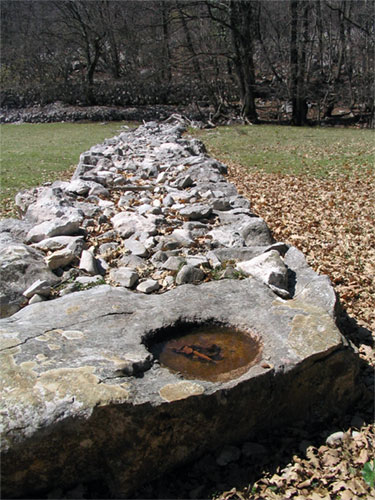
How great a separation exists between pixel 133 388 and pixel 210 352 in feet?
2.39

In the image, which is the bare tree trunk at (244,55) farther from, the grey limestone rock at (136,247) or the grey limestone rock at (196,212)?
the grey limestone rock at (136,247)

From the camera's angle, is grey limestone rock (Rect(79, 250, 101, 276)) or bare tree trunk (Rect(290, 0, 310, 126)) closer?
grey limestone rock (Rect(79, 250, 101, 276))

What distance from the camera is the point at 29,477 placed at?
8.11 ft

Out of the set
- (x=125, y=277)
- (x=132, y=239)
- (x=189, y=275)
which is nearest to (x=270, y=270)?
(x=189, y=275)

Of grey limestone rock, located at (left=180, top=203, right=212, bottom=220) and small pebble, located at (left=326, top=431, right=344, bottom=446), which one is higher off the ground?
grey limestone rock, located at (left=180, top=203, right=212, bottom=220)

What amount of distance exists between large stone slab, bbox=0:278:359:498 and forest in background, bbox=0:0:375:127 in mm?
20265

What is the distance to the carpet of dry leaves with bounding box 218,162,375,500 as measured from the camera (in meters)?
2.69

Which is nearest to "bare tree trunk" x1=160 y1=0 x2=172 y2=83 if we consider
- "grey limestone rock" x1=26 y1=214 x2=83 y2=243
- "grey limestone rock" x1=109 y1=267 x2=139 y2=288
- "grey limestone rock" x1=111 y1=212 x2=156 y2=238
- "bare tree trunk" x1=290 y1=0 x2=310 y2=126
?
"bare tree trunk" x1=290 y1=0 x2=310 y2=126

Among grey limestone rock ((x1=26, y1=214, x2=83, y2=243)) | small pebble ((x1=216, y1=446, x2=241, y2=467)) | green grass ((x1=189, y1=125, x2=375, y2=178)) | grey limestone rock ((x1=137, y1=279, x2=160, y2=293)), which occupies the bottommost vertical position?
green grass ((x1=189, y1=125, x2=375, y2=178))

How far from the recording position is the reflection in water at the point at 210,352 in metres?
3.03

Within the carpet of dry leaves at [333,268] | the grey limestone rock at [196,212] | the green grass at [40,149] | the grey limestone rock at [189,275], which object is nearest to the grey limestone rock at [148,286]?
the grey limestone rock at [189,275]

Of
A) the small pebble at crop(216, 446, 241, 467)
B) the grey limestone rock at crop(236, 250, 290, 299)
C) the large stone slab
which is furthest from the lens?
the grey limestone rock at crop(236, 250, 290, 299)

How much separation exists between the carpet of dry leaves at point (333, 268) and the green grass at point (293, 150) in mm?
747

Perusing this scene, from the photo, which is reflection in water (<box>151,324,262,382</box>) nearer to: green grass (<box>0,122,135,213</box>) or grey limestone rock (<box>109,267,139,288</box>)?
grey limestone rock (<box>109,267,139,288</box>)
